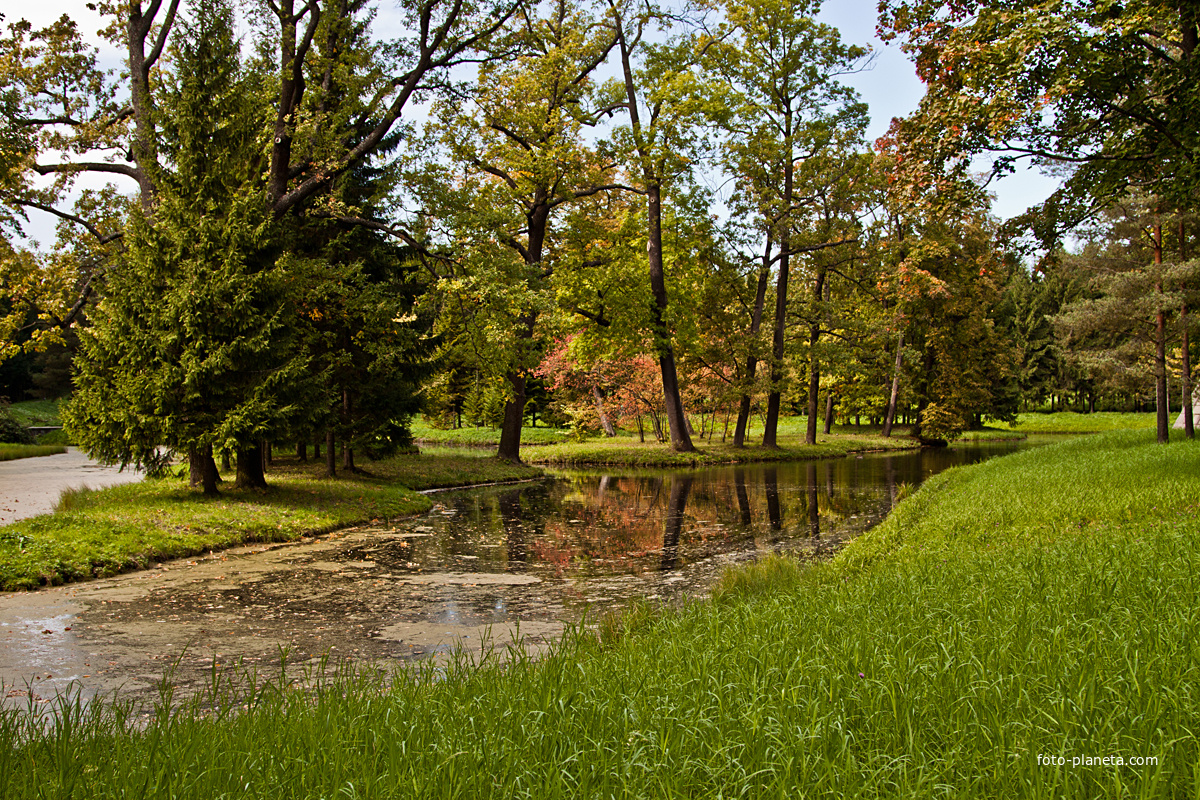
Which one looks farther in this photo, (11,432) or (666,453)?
(11,432)

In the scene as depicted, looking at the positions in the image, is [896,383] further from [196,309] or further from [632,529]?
[196,309]

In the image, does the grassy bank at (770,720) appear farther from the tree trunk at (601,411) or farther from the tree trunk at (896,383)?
the tree trunk at (896,383)

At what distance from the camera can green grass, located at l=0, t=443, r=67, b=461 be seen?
25.2 m

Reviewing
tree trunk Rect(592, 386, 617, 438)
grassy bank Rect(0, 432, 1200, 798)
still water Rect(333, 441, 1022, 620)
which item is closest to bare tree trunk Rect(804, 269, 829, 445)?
still water Rect(333, 441, 1022, 620)

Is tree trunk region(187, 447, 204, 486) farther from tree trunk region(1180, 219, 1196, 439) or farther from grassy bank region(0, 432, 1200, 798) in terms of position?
tree trunk region(1180, 219, 1196, 439)

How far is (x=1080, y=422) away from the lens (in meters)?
50.1

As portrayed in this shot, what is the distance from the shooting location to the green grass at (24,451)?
2519cm

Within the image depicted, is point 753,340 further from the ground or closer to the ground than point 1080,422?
further from the ground

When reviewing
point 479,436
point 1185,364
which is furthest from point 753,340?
point 479,436

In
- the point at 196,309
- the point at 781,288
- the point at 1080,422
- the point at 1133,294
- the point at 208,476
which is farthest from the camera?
the point at 1080,422

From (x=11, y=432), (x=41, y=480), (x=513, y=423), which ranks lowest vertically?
(x=41, y=480)

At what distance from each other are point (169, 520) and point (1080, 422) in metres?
55.7

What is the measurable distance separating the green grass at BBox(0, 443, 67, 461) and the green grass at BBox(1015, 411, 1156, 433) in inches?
2062

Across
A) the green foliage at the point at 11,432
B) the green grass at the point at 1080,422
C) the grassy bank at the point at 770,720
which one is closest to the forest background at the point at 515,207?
the grassy bank at the point at 770,720
